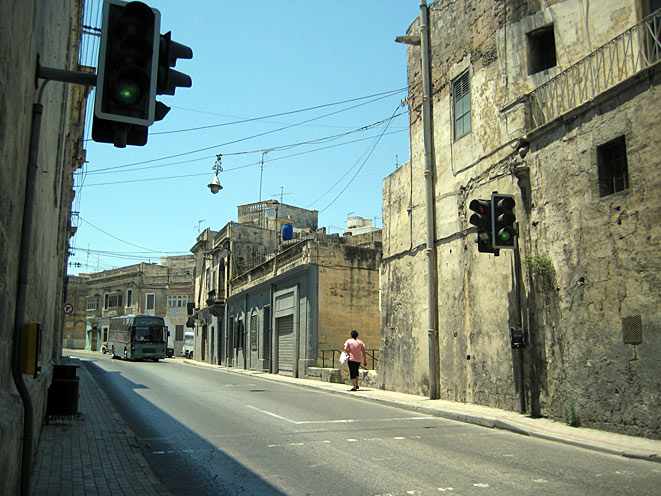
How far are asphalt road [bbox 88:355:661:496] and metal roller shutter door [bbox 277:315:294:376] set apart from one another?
46.0ft

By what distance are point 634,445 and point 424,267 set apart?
8.49m

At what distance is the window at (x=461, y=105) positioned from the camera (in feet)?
48.2

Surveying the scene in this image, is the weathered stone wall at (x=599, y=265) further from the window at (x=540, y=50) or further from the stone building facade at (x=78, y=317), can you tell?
the stone building facade at (x=78, y=317)

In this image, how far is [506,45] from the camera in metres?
13.2

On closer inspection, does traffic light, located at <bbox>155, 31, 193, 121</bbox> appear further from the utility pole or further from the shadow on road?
the utility pole

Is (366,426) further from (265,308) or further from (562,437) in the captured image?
(265,308)

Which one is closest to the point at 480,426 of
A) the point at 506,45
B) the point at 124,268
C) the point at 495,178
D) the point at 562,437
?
the point at 562,437

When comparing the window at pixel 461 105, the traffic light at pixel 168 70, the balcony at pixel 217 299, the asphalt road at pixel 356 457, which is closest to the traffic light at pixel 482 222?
the asphalt road at pixel 356 457

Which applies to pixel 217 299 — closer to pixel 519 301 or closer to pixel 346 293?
pixel 346 293

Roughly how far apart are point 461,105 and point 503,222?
4.98m

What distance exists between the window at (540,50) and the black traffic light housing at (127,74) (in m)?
10.4

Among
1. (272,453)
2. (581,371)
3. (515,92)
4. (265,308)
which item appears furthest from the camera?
(265,308)

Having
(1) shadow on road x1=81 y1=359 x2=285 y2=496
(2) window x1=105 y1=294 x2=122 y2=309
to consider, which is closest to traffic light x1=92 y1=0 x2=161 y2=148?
(1) shadow on road x1=81 y1=359 x2=285 y2=496

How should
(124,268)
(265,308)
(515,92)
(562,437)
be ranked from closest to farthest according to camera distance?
(562,437) < (515,92) < (265,308) < (124,268)
